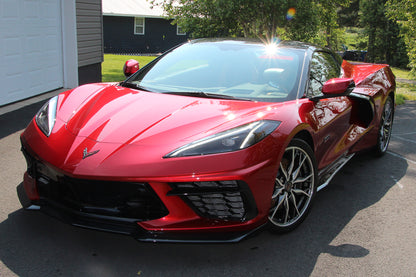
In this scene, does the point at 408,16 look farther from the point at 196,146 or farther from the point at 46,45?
the point at 196,146

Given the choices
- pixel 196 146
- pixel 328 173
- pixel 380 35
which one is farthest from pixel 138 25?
pixel 196 146

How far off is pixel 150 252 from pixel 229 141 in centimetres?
97

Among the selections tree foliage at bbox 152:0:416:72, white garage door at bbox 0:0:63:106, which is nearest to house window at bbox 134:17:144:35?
tree foliage at bbox 152:0:416:72

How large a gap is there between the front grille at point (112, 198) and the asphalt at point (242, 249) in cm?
39

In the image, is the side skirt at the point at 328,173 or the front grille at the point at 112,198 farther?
the side skirt at the point at 328,173

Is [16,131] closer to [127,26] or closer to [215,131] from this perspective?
[215,131]

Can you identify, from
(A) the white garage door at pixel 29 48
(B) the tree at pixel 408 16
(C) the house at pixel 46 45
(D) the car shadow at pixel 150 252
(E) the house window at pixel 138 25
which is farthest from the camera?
(E) the house window at pixel 138 25

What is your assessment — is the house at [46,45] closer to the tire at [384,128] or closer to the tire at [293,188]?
the tire at [293,188]

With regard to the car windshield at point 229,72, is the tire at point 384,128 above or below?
below

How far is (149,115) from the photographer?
10.8ft

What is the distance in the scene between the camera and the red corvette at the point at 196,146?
2.77m

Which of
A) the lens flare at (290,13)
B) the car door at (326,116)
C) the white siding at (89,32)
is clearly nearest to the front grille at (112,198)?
the car door at (326,116)

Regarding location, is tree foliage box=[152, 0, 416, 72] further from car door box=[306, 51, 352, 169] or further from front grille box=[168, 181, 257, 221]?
front grille box=[168, 181, 257, 221]

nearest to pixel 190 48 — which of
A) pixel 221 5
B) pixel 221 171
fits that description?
pixel 221 171
